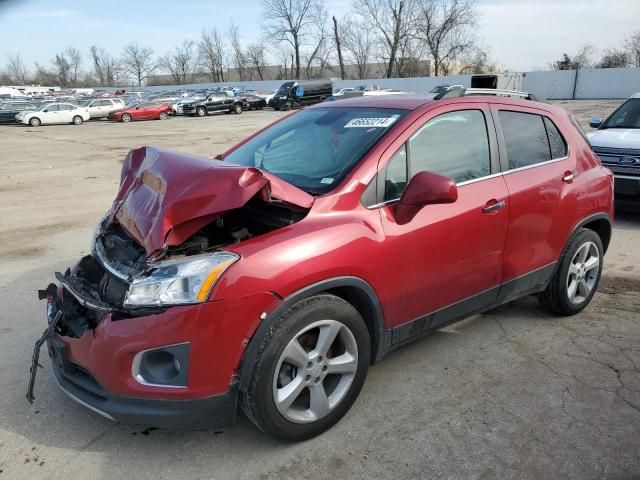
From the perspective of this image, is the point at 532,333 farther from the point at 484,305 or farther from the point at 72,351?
the point at 72,351

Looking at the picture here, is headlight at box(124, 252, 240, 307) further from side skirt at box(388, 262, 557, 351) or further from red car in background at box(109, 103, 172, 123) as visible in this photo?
red car in background at box(109, 103, 172, 123)

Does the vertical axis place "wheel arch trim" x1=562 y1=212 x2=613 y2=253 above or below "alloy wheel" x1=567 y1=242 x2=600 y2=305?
above

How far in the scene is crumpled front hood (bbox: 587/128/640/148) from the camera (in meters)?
6.95

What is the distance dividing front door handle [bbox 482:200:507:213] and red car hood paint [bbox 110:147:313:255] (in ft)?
4.06

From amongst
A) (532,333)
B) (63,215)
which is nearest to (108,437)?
(532,333)

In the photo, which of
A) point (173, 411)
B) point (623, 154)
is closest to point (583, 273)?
point (173, 411)

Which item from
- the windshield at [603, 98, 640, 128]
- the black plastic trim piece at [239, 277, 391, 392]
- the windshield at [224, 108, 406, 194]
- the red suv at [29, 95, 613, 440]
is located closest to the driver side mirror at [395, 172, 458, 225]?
the red suv at [29, 95, 613, 440]

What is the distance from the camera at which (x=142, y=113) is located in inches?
1422

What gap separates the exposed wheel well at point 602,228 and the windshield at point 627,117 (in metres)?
4.33

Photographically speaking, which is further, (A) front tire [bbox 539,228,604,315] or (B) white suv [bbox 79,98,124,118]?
(B) white suv [bbox 79,98,124,118]

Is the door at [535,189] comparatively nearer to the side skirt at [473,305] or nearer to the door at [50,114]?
the side skirt at [473,305]

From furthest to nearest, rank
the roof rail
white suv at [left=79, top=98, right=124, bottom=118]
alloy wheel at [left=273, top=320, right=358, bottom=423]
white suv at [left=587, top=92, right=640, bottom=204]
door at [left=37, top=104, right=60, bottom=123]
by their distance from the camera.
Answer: white suv at [left=79, top=98, right=124, bottom=118] → door at [left=37, top=104, right=60, bottom=123] → white suv at [left=587, top=92, right=640, bottom=204] → the roof rail → alloy wheel at [left=273, top=320, right=358, bottom=423]

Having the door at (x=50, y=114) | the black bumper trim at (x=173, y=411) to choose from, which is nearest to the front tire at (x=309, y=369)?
the black bumper trim at (x=173, y=411)

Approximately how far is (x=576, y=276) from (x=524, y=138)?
126cm
